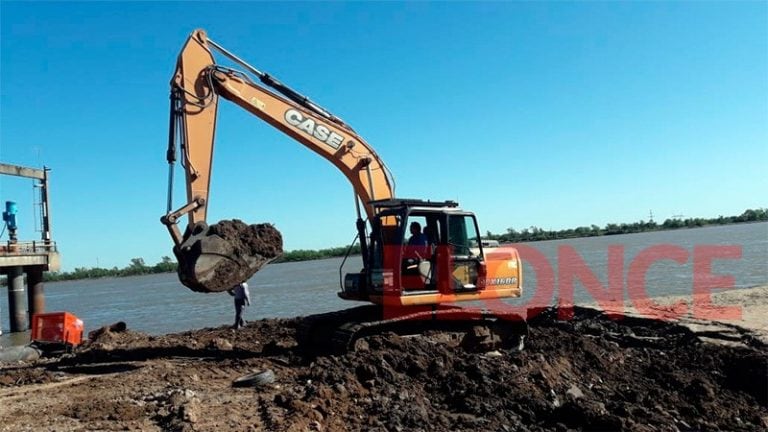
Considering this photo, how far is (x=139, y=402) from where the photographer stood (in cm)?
700

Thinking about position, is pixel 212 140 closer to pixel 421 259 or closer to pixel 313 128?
pixel 313 128

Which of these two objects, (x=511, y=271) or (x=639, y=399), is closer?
(x=639, y=399)

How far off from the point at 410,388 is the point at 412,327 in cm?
220

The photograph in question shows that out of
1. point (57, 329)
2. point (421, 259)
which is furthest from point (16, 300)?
point (421, 259)

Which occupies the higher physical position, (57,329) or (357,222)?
(357,222)

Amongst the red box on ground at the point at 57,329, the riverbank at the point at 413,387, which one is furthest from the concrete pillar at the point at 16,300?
the riverbank at the point at 413,387

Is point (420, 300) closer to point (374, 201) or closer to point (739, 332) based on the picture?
point (374, 201)

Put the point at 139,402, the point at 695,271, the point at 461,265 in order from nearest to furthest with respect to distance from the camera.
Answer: the point at 139,402 → the point at 461,265 → the point at 695,271

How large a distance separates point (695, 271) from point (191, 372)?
23138mm

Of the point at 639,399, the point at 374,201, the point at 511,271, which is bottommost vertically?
the point at 639,399

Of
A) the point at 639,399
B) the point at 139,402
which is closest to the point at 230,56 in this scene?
the point at 139,402

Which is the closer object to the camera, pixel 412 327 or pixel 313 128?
pixel 412 327

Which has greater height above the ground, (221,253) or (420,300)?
(221,253)

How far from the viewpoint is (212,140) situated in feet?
30.6
